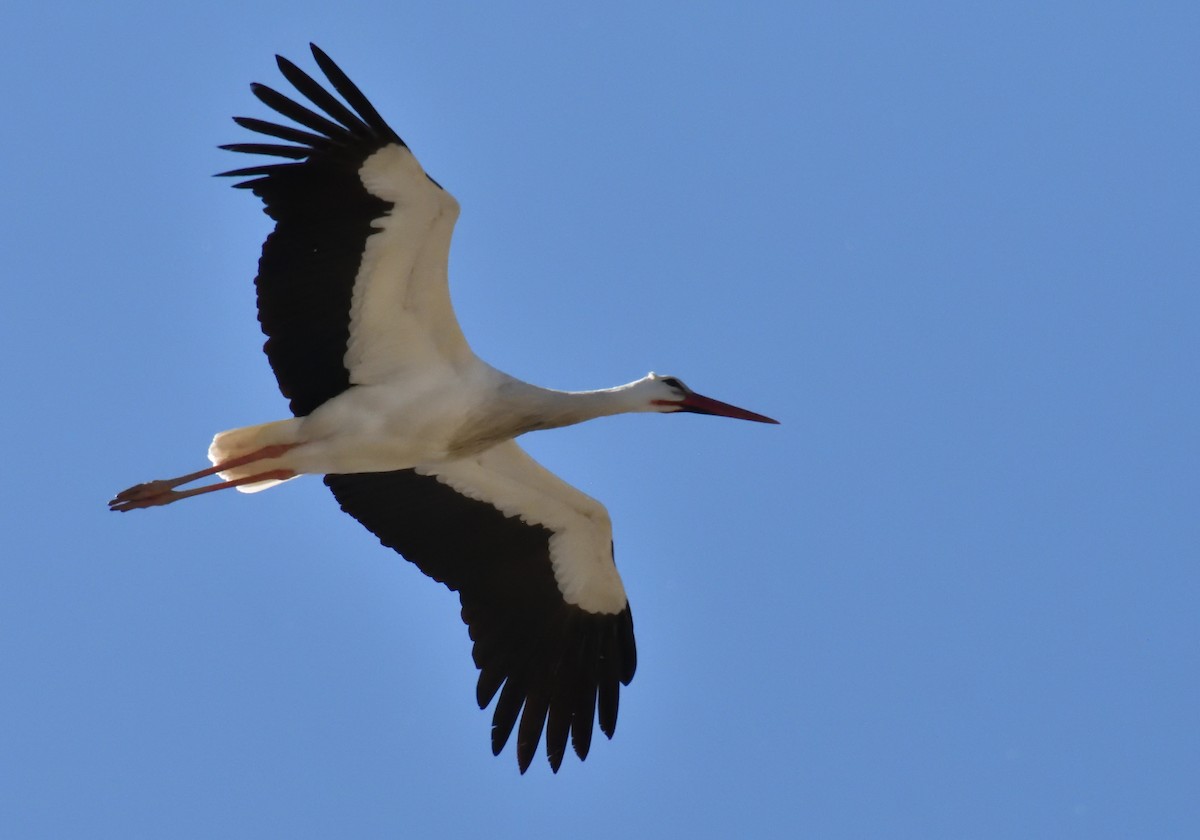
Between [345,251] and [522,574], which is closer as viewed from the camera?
[345,251]

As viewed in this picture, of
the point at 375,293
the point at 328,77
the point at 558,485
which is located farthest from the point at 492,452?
the point at 328,77

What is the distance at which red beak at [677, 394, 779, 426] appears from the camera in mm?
11219

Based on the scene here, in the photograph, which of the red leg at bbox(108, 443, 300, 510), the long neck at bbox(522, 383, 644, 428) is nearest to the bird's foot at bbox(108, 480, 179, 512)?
the red leg at bbox(108, 443, 300, 510)

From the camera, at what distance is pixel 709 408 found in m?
11.3

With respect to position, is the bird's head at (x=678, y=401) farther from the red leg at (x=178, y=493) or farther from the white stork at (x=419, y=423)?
the red leg at (x=178, y=493)

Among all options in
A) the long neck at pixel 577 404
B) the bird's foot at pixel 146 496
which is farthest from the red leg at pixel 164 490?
the long neck at pixel 577 404

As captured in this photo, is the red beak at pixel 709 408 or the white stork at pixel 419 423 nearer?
the white stork at pixel 419 423

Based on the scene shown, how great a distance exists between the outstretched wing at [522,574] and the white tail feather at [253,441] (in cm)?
66

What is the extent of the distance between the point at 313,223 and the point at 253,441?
1.17m

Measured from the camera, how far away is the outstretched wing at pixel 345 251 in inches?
391

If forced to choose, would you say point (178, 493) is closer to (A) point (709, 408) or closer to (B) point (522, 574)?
(B) point (522, 574)

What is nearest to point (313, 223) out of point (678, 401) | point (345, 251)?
point (345, 251)

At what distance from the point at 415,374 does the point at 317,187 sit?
3.69ft

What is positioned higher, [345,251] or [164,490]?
[345,251]
